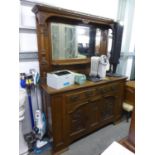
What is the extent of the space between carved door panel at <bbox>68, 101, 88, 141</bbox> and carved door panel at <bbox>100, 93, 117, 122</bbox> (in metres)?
0.32

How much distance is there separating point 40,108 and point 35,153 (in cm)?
57

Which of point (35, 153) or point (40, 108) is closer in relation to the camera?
point (35, 153)

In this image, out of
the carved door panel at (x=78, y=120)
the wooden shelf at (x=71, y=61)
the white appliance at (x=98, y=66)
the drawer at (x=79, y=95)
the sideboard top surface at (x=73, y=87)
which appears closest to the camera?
the sideboard top surface at (x=73, y=87)

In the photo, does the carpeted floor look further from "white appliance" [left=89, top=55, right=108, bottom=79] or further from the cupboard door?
"white appliance" [left=89, top=55, right=108, bottom=79]

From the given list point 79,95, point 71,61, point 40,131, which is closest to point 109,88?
point 79,95

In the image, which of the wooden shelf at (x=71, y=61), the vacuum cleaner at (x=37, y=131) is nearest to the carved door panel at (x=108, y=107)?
the wooden shelf at (x=71, y=61)

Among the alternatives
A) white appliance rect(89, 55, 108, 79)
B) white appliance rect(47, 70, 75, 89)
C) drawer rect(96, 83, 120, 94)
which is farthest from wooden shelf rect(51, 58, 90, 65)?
drawer rect(96, 83, 120, 94)

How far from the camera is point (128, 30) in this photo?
2590 millimetres

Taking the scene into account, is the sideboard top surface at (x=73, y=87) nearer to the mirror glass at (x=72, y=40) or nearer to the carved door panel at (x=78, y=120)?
the carved door panel at (x=78, y=120)

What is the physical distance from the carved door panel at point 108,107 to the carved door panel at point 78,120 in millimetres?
324

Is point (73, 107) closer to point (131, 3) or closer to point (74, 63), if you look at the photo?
point (74, 63)

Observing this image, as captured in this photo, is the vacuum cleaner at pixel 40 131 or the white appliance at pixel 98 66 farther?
the white appliance at pixel 98 66

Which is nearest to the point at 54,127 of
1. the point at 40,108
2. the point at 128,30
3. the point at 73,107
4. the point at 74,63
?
the point at 73,107

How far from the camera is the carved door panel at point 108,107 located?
199cm
